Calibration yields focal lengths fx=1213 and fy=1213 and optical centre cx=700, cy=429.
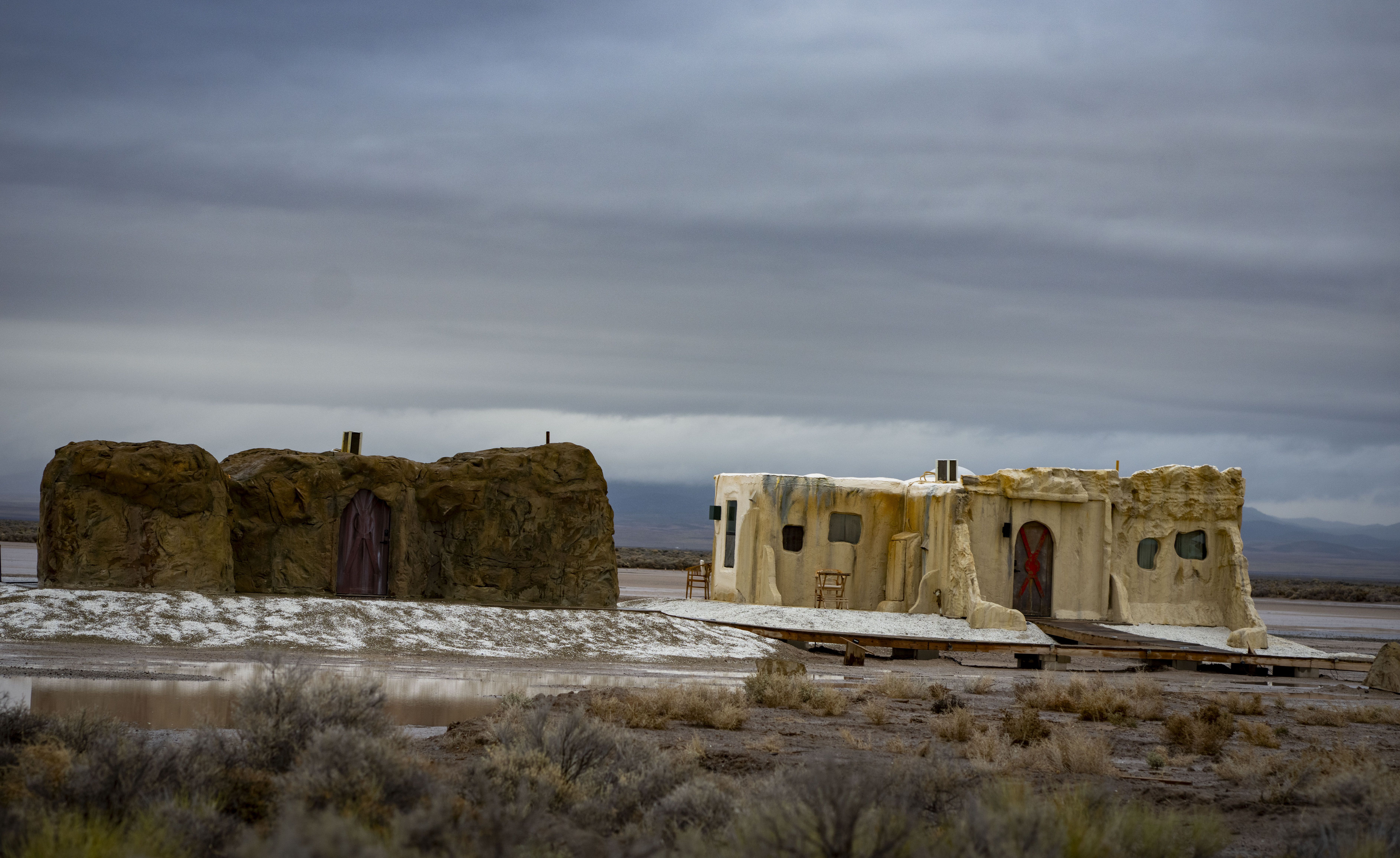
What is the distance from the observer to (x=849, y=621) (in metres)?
25.6

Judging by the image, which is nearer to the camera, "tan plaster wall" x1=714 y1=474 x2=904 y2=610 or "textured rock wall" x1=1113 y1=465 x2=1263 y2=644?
"textured rock wall" x1=1113 y1=465 x2=1263 y2=644

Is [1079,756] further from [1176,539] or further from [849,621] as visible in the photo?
[1176,539]

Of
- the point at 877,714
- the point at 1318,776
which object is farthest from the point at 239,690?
the point at 1318,776

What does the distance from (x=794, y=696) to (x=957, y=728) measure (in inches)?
111

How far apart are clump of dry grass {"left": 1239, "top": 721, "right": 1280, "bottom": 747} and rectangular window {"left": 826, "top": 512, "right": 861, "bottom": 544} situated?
16.0m

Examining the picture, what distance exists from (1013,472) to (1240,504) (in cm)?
561

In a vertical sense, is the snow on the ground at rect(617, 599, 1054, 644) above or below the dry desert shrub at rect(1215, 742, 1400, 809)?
below

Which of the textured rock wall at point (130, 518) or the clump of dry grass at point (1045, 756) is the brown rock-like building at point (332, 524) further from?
the clump of dry grass at point (1045, 756)

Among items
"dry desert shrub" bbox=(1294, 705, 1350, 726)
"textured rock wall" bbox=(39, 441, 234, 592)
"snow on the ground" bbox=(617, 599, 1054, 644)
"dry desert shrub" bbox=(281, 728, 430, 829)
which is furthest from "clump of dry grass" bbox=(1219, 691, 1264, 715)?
"textured rock wall" bbox=(39, 441, 234, 592)

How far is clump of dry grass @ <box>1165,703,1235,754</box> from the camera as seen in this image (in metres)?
11.6

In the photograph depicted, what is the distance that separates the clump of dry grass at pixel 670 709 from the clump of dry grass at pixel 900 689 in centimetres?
300

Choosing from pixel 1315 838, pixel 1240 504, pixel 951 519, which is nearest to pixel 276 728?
pixel 1315 838

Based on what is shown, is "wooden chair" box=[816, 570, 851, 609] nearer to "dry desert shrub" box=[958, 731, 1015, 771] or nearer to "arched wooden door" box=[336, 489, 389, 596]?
"arched wooden door" box=[336, 489, 389, 596]

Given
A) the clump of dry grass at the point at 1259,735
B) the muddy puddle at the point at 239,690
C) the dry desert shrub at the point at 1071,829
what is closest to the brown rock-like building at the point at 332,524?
the muddy puddle at the point at 239,690
